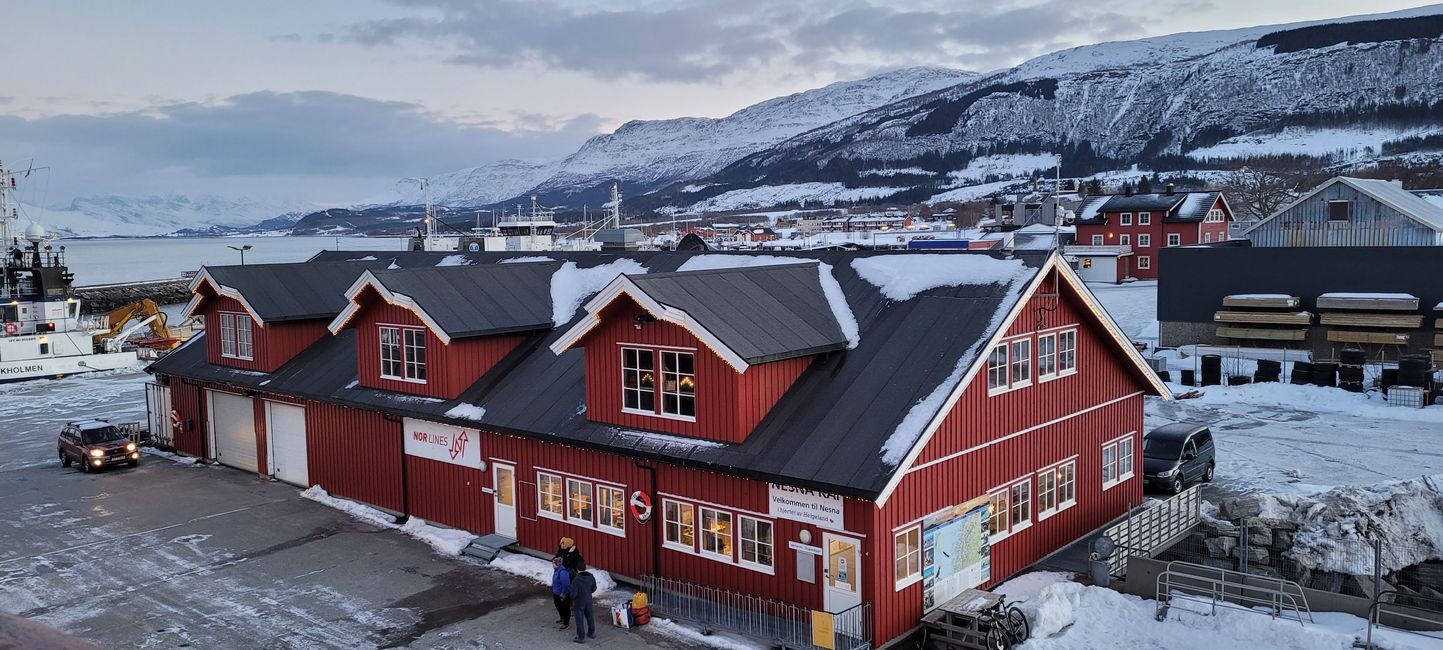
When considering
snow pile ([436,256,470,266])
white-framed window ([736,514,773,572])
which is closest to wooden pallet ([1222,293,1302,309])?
snow pile ([436,256,470,266])

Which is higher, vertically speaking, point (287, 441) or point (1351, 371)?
point (1351, 371)

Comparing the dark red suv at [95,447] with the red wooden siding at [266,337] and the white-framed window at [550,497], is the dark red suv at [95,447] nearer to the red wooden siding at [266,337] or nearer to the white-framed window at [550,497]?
the red wooden siding at [266,337]

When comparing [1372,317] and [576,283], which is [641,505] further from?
[1372,317]

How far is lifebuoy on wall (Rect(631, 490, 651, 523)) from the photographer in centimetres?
1959

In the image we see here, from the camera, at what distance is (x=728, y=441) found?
18391mm

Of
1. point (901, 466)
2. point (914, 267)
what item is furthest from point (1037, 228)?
point (901, 466)

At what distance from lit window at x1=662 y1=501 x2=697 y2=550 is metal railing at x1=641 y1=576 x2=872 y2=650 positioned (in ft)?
Result: 2.48

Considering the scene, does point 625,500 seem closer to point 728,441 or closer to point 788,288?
point 728,441

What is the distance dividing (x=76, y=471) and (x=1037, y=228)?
89.2m

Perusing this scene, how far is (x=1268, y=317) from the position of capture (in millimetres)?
45219

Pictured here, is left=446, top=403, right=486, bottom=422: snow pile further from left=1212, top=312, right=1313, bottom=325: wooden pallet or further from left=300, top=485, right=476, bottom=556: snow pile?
left=1212, top=312, right=1313, bottom=325: wooden pallet

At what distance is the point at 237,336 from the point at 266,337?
228 cm

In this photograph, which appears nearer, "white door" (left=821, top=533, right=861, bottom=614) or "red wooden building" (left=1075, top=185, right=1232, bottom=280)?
"white door" (left=821, top=533, right=861, bottom=614)

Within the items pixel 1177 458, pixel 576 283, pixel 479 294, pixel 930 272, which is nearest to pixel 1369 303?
pixel 1177 458
